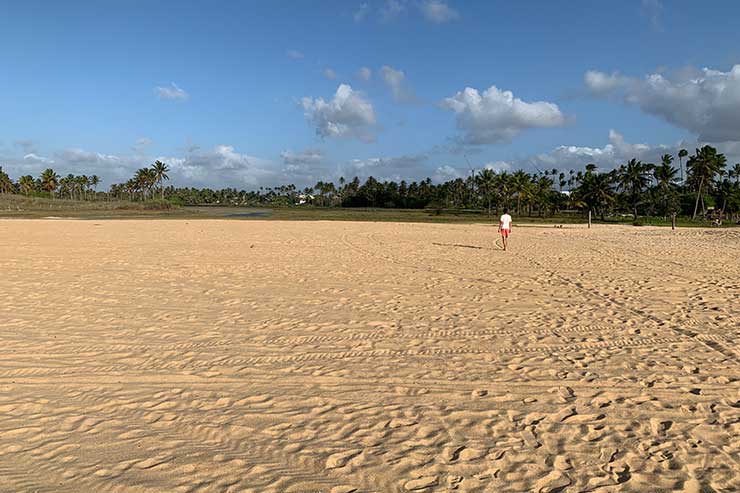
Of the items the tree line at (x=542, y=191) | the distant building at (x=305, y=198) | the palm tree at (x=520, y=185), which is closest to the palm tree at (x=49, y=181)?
the tree line at (x=542, y=191)

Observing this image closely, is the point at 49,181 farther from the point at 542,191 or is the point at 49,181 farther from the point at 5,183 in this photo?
the point at 542,191

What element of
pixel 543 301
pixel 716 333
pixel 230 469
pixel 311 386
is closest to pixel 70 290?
pixel 311 386

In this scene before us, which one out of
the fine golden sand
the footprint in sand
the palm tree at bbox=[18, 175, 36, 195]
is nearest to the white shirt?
the fine golden sand

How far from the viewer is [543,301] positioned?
29.5 ft

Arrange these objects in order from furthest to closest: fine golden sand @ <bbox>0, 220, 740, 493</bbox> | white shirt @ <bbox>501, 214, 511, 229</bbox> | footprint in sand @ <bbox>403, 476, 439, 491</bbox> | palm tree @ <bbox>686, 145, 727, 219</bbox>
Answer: palm tree @ <bbox>686, 145, 727, 219</bbox>
white shirt @ <bbox>501, 214, 511, 229</bbox>
fine golden sand @ <bbox>0, 220, 740, 493</bbox>
footprint in sand @ <bbox>403, 476, 439, 491</bbox>

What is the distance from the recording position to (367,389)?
4.73m

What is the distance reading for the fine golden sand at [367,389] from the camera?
3293mm

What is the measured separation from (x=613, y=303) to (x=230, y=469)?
788 cm

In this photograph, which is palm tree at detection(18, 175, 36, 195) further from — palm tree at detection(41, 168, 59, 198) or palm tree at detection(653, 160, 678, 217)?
palm tree at detection(653, 160, 678, 217)

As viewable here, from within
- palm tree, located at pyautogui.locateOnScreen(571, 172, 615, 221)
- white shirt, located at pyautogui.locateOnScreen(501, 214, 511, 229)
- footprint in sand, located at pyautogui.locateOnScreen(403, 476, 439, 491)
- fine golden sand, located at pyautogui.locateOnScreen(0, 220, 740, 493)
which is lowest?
footprint in sand, located at pyautogui.locateOnScreen(403, 476, 439, 491)

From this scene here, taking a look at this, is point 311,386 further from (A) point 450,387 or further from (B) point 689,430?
(B) point 689,430

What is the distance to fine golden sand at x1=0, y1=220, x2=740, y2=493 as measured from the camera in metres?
3.29

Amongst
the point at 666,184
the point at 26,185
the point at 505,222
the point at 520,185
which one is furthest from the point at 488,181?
the point at 26,185

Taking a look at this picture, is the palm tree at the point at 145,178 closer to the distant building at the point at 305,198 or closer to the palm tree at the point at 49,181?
the palm tree at the point at 49,181
